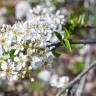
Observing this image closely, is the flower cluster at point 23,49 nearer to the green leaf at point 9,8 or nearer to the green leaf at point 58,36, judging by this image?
the green leaf at point 58,36

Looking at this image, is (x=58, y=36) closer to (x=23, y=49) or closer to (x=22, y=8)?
(x=23, y=49)

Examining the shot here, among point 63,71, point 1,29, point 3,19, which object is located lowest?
point 63,71

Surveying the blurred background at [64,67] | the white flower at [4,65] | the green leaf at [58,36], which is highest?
the green leaf at [58,36]

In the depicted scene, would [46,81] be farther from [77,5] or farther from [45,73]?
[77,5]

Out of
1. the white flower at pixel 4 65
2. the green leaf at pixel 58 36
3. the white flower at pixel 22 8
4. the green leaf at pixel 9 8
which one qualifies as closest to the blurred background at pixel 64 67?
the white flower at pixel 22 8

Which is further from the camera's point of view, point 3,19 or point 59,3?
point 3,19

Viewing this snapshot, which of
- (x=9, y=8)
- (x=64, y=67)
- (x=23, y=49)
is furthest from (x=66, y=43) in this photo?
(x=9, y=8)

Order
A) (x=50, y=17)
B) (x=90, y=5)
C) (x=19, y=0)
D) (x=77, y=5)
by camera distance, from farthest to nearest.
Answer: (x=19, y=0) < (x=77, y=5) < (x=90, y=5) < (x=50, y=17)

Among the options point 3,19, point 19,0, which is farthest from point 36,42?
point 19,0

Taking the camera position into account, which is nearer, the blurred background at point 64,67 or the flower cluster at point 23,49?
the flower cluster at point 23,49

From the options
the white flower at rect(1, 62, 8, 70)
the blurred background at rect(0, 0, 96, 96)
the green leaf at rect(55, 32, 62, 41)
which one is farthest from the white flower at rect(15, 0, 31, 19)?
the white flower at rect(1, 62, 8, 70)

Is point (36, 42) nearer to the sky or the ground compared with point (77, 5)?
nearer to the sky
